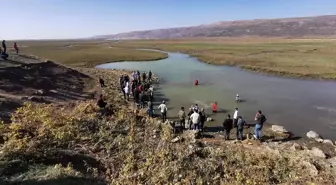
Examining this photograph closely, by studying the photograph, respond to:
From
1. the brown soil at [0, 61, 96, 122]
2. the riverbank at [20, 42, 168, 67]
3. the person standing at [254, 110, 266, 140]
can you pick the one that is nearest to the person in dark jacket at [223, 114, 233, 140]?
the person standing at [254, 110, 266, 140]

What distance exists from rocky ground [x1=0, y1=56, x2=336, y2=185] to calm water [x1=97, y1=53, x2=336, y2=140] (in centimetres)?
475

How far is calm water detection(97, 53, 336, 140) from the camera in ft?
72.5

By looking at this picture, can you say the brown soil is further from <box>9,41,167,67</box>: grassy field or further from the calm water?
<box>9,41,167,67</box>: grassy field

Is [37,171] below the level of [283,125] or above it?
above

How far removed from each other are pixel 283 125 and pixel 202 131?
6.11m

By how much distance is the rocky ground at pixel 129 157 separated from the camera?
10.8 m

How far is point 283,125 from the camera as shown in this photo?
21.0m

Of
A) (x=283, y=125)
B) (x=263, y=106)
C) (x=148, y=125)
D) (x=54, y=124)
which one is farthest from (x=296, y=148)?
(x=54, y=124)

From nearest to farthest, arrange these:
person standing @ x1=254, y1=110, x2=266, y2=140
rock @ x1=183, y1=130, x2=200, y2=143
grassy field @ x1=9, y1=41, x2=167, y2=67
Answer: rock @ x1=183, y1=130, x2=200, y2=143 → person standing @ x1=254, y1=110, x2=266, y2=140 → grassy field @ x1=9, y1=41, x2=167, y2=67

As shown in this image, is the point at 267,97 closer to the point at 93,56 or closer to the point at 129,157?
the point at 129,157

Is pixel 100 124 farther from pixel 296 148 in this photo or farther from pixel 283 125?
pixel 283 125

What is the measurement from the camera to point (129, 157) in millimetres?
12141

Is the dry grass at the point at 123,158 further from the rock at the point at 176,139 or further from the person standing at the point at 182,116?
the person standing at the point at 182,116

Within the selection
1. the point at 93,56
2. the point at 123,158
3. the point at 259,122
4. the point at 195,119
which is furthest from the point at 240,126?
the point at 93,56
